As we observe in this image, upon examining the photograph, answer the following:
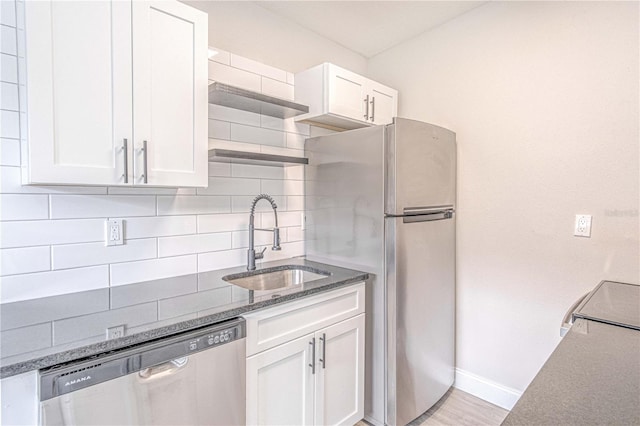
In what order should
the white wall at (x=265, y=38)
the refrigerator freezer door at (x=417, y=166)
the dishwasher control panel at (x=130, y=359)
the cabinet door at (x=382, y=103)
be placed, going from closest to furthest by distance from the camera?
the dishwasher control panel at (x=130, y=359) < the refrigerator freezer door at (x=417, y=166) < the white wall at (x=265, y=38) < the cabinet door at (x=382, y=103)

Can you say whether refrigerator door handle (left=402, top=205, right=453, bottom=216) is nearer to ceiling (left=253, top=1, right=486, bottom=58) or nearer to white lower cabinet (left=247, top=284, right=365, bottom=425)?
white lower cabinet (left=247, top=284, right=365, bottom=425)

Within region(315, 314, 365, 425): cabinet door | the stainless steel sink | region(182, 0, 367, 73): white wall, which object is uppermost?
region(182, 0, 367, 73): white wall

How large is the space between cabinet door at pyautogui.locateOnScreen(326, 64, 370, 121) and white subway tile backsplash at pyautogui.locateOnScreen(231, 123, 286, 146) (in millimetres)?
377

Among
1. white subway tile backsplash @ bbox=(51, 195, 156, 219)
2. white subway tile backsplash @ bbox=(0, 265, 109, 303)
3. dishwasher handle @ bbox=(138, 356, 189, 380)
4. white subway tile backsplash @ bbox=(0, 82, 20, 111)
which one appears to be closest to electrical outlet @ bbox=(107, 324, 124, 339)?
dishwasher handle @ bbox=(138, 356, 189, 380)

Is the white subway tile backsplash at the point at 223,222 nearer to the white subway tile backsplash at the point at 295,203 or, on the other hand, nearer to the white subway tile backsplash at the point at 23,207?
the white subway tile backsplash at the point at 295,203

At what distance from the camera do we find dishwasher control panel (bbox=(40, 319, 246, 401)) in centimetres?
92

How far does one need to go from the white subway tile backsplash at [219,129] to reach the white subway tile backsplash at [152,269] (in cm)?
69

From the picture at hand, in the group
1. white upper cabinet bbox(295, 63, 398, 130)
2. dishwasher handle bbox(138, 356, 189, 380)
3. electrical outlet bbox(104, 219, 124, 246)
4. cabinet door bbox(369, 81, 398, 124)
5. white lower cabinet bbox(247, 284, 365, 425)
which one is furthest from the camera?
cabinet door bbox(369, 81, 398, 124)

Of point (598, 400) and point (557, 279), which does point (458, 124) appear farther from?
point (598, 400)

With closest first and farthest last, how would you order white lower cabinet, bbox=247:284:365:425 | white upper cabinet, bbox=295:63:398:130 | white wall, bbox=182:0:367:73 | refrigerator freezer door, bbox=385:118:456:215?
1. white lower cabinet, bbox=247:284:365:425
2. refrigerator freezer door, bbox=385:118:456:215
3. white wall, bbox=182:0:367:73
4. white upper cabinet, bbox=295:63:398:130

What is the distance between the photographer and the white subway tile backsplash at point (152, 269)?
1.56 m

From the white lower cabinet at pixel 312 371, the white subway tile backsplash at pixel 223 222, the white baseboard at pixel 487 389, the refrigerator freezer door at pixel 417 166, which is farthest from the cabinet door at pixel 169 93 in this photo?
the white baseboard at pixel 487 389

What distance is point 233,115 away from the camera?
196 cm

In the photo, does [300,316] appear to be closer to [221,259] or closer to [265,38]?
[221,259]
